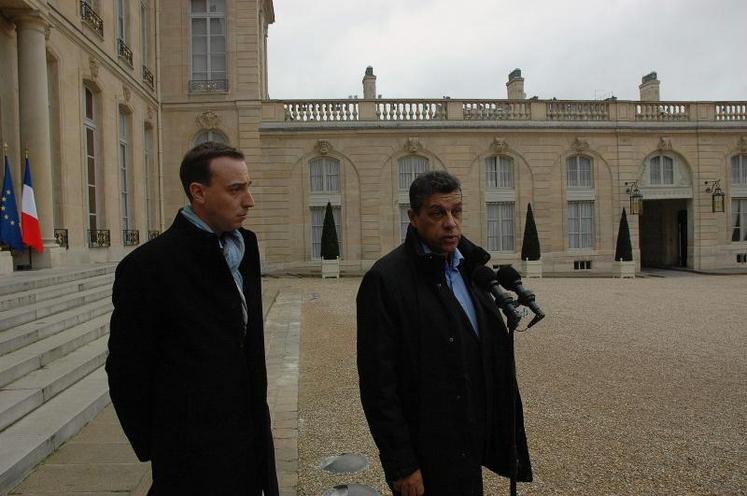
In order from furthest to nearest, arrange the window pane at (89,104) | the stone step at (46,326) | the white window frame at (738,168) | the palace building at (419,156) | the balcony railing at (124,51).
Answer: the white window frame at (738,168) → the palace building at (419,156) → the balcony railing at (124,51) → the window pane at (89,104) → the stone step at (46,326)

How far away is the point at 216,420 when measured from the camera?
1.79 meters

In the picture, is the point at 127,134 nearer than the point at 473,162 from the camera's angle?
Yes

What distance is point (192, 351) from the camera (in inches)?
69.6

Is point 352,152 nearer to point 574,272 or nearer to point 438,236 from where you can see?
point 574,272

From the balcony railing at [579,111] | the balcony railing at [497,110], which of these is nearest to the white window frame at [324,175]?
the balcony railing at [497,110]

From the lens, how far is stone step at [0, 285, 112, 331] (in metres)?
5.30

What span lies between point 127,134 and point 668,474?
14042 millimetres

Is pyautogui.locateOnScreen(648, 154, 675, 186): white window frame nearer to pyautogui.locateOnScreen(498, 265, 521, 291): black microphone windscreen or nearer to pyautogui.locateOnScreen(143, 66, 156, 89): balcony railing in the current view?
pyautogui.locateOnScreen(143, 66, 156, 89): balcony railing

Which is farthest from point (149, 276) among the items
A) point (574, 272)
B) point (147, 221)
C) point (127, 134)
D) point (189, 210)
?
point (574, 272)

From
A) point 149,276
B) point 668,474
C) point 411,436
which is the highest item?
point 149,276

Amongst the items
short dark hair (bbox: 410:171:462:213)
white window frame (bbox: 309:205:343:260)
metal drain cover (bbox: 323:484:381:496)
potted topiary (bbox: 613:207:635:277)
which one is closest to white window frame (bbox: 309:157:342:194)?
white window frame (bbox: 309:205:343:260)

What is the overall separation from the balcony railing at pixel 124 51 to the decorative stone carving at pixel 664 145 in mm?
16831

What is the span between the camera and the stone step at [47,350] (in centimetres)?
427

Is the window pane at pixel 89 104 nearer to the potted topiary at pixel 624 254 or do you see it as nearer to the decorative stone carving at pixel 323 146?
the decorative stone carving at pixel 323 146
